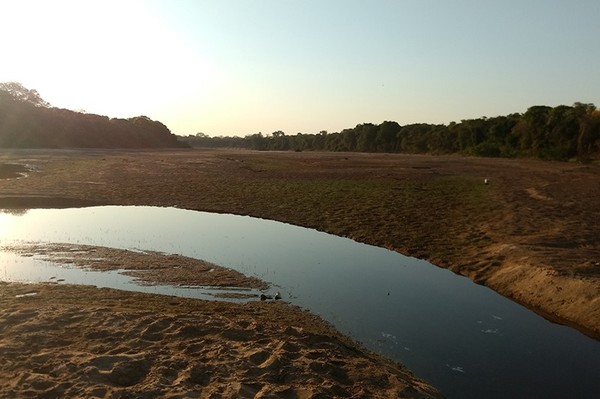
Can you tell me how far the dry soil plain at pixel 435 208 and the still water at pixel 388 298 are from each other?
3.64 feet

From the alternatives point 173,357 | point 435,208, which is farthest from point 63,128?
point 173,357

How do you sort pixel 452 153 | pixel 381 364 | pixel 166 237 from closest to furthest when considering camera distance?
1. pixel 381 364
2. pixel 166 237
3. pixel 452 153

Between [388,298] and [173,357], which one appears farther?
[388,298]

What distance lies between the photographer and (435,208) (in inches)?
1008

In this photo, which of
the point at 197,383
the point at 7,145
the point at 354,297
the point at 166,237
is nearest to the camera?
the point at 197,383

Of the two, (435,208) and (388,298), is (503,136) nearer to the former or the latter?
(435,208)

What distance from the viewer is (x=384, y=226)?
21.8 metres

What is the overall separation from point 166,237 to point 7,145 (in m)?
89.3

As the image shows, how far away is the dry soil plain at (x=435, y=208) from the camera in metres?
13.9

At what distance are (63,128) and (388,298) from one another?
114 meters

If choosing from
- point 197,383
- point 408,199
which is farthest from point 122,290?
point 408,199

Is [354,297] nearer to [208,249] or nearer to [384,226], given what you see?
[208,249]

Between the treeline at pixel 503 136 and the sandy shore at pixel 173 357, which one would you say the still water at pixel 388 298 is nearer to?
the sandy shore at pixel 173 357

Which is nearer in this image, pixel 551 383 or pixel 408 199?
pixel 551 383
